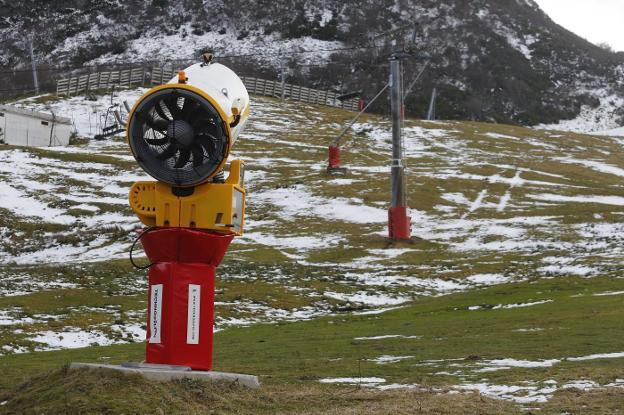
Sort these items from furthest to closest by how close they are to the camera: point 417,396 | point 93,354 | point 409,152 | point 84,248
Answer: point 409,152 → point 84,248 → point 93,354 → point 417,396

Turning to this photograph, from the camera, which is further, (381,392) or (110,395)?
(381,392)

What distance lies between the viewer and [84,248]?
183 feet

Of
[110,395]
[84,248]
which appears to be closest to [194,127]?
[110,395]

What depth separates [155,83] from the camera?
128 meters

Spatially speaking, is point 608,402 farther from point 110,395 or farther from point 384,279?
point 384,279

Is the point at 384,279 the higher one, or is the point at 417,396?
the point at 417,396

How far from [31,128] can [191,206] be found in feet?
277

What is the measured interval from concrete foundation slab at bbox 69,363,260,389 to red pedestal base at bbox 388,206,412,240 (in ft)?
140

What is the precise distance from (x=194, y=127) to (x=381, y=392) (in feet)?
17.0

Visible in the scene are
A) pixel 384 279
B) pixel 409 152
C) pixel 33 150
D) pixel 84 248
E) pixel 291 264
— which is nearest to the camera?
pixel 384 279

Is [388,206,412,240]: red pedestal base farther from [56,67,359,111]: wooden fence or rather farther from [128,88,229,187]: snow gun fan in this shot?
[56,67,359,111]: wooden fence

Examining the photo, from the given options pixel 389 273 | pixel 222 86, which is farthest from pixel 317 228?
pixel 222 86

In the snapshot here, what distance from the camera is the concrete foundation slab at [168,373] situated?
1430 centimetres

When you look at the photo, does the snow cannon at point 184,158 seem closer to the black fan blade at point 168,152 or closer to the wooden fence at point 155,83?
the black fan blade at point 168,152
